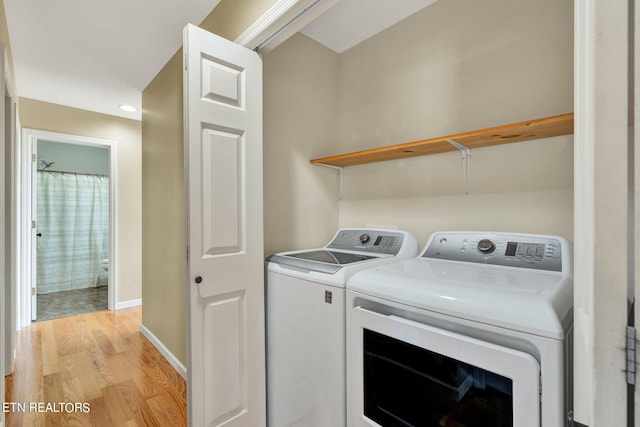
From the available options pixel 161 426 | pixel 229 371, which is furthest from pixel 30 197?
pixel 229 371

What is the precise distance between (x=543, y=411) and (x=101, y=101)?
410 cm

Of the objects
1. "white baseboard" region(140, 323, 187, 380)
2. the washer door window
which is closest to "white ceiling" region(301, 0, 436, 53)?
the washer door window

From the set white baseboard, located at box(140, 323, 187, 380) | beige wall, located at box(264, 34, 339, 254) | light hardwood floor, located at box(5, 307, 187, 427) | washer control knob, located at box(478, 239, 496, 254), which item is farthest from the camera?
white baseboard, located at box(140, 323, 187, 380)

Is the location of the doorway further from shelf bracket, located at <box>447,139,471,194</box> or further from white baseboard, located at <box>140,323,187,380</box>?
shelf bracket, located at <box>447,139,471,194</box>

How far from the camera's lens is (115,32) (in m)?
1.98

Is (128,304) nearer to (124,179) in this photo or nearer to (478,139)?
(124,179)

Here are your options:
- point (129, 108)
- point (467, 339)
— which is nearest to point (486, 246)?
point (467, 339)

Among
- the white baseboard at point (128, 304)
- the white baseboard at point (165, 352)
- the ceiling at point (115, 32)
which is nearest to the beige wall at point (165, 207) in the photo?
the white baseboard at point (165, 352)

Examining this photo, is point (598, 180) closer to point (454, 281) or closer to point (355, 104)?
point (454, 281)

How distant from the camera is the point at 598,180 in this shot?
45cm

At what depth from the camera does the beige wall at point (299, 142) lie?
1.81 m

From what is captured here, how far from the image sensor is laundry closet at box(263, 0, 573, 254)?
4.45ft

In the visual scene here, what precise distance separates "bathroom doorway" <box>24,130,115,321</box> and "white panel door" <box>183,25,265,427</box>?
3189mm

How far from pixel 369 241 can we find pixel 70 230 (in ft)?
15.8
